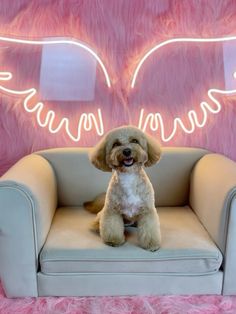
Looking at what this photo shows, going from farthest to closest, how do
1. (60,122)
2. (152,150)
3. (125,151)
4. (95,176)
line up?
(60,122)
(95,176)
(152,150)
(125,151)

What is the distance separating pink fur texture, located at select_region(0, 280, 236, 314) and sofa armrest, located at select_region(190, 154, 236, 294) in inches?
4.3

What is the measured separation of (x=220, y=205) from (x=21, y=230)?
0.96m

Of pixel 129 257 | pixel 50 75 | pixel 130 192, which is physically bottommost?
pixel 129 257

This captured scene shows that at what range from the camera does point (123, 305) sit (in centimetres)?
157

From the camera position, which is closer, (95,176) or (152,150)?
(152,150)

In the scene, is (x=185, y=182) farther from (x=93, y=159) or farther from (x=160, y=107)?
(x=93, y=159)

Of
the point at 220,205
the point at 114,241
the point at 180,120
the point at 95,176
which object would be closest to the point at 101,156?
the point at 114,241

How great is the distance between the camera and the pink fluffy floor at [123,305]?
60.4 inches

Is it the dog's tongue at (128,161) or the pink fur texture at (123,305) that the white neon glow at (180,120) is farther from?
the pink fur texture at (123,305)

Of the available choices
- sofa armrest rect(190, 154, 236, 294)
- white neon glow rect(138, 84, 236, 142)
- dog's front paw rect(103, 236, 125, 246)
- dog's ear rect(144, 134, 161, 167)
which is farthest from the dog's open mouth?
white neon glow rect(138, 84, 236, 142)

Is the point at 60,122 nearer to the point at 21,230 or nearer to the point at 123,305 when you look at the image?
the point at 21,230

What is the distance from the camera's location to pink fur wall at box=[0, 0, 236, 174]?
2119 mm

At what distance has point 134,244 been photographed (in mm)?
1630

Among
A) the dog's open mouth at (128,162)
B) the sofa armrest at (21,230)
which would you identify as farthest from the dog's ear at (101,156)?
the sofa armrest at (21,230)
